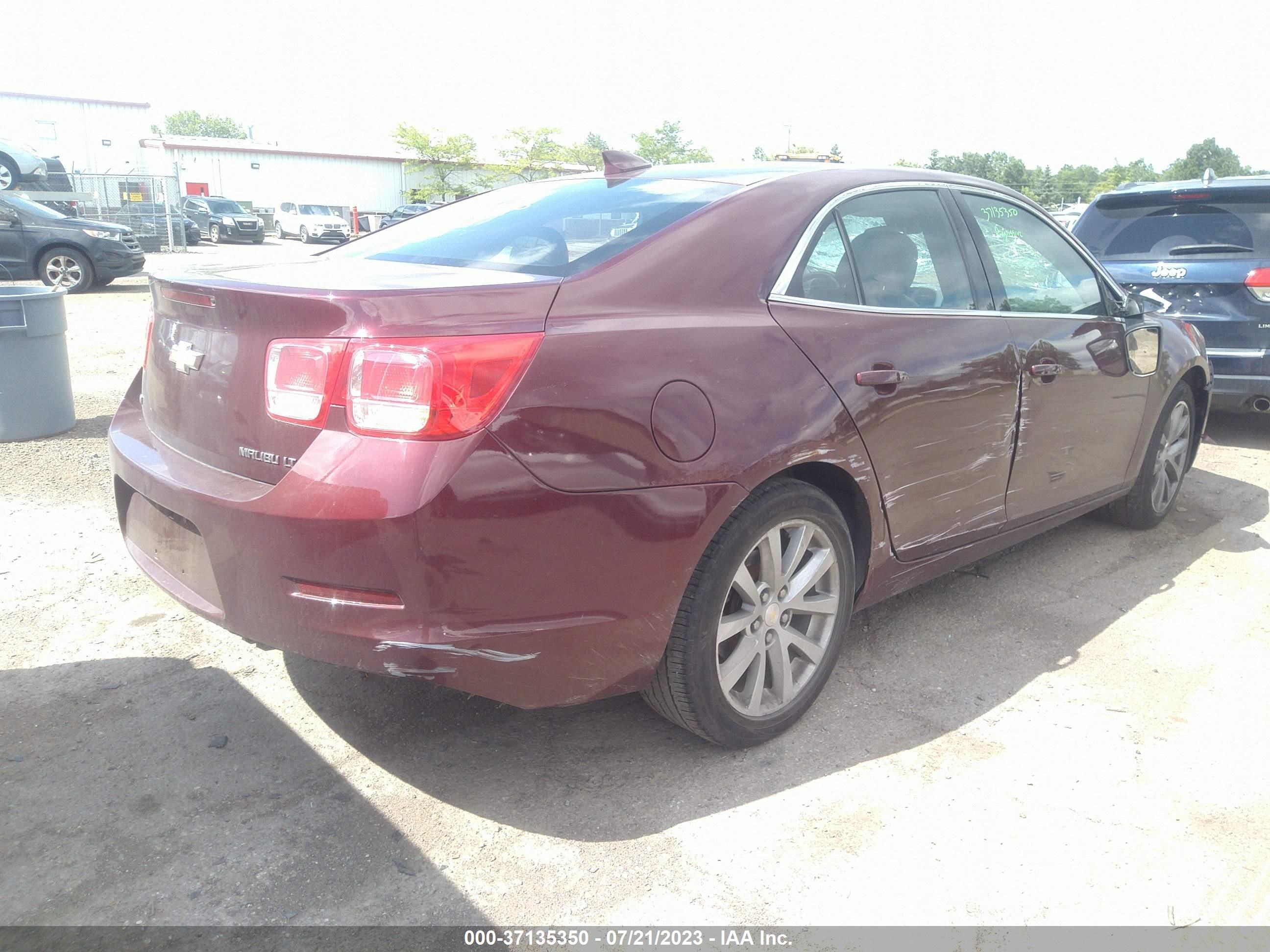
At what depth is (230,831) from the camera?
245 centimetres

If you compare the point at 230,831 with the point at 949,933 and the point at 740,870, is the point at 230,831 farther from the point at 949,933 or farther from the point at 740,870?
the point at 949,933

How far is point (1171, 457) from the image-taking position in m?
4.94

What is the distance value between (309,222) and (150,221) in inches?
752

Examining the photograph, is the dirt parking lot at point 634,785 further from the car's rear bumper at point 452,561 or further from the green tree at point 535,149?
the green tree at point 535,149

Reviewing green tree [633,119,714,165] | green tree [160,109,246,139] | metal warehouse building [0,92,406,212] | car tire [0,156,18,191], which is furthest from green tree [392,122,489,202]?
green tree [160,109,246,139]

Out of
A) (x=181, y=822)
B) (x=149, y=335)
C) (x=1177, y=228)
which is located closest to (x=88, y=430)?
(x=149, y=335)

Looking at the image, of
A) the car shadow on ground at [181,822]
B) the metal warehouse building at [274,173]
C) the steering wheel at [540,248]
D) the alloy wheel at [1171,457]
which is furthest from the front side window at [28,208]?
the metal warehouse building at [274,173]

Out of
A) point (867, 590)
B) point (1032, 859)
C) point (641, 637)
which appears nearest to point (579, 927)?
point (641, 637)

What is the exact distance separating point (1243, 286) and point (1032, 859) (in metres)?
5.40

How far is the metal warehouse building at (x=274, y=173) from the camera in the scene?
5362 centimetres

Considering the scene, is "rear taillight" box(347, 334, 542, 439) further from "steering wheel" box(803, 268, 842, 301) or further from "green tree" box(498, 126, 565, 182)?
"green tree" box(498, 126, 565, 182)

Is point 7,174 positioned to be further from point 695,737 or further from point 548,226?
point 695,737

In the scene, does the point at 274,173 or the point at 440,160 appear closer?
the point at 274,173

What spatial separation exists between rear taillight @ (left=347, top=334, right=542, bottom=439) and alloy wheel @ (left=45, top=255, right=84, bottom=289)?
14.7 metres
